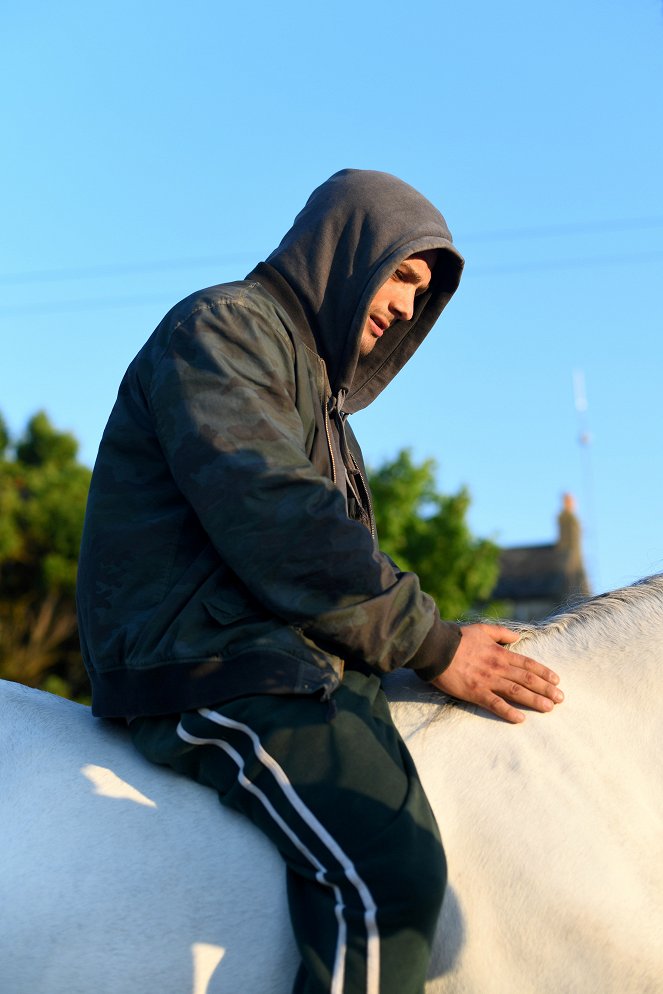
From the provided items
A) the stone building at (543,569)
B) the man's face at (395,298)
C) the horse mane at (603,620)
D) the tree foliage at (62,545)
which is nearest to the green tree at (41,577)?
the tree foliage at (62,545)

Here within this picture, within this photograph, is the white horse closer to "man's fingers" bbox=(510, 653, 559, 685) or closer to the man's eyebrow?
"man's fingers" bbox=(510, 653, 559, 685)

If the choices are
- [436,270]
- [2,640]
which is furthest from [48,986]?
[2,640]

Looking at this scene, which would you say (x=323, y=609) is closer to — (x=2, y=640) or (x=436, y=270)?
(x=436, y=270)

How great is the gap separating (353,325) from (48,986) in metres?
1.99

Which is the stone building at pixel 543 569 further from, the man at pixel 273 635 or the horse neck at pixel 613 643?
the man at pixel 273 635

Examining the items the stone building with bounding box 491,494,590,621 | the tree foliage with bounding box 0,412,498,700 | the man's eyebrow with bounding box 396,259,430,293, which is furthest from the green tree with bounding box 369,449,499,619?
the man's eyebrow with bounding box 396,259,430,293

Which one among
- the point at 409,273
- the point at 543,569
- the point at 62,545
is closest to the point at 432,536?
the point at 62,545

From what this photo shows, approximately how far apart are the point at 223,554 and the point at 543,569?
Answer: 49.4 meters

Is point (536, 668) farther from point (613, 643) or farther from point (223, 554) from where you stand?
point (223, 554)

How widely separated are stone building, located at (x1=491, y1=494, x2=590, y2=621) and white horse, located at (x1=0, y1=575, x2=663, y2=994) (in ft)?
140

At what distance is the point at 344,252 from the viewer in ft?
11.0

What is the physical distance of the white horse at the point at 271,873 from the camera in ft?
8.21

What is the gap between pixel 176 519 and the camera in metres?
2.78

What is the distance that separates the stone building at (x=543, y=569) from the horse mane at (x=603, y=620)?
139 feet
